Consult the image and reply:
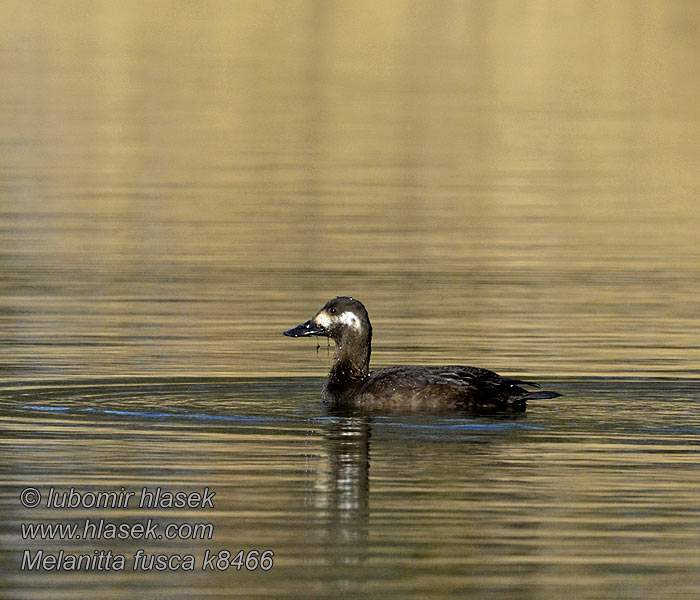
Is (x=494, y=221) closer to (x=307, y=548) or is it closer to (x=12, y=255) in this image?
(x=12, y=255)

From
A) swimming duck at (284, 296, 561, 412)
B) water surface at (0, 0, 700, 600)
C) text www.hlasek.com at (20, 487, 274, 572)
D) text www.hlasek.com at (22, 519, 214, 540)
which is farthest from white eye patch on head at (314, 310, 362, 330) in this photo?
text www.hlasek.com at (22, 519, 214, 540)

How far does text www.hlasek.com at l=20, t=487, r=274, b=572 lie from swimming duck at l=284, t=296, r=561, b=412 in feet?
10.4

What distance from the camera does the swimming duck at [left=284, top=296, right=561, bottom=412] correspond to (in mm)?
15211

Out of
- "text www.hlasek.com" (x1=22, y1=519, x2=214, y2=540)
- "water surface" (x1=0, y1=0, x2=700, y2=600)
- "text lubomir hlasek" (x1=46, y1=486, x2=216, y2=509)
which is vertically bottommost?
"water surface" (x1=0, y1=0, x2=700, y2=600)

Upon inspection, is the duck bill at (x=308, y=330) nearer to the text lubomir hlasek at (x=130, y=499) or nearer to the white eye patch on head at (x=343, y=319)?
the white eye patch on head at (x=343, y=319)

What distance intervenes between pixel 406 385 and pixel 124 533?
14.1 feet

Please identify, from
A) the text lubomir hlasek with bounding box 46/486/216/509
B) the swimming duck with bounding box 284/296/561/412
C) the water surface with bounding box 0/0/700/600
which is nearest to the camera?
the water surface with bounding box 0/0/700/600

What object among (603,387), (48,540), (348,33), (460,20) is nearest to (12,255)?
(603,387)

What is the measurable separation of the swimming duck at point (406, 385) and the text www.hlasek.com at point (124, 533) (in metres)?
3.17

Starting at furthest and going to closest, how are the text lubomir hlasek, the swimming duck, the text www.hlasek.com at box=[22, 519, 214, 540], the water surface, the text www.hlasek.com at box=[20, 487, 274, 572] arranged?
the swimming duck → the text lubomir hlasek → the text www.hlasek.com at box=[22, 519, 214, 540] → the water surface → the text www.hlasek.com at box=[20, 487, 274, 572]

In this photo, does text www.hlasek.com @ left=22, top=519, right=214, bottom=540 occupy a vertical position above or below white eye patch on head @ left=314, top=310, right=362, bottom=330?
below

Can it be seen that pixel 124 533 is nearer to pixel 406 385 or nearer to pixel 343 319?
pixel 406 385

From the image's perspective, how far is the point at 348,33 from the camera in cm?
9119

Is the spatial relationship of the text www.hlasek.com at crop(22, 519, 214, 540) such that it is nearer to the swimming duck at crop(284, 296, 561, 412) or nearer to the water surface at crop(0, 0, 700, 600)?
the water surface at crop(0, 0, 700, 600)
